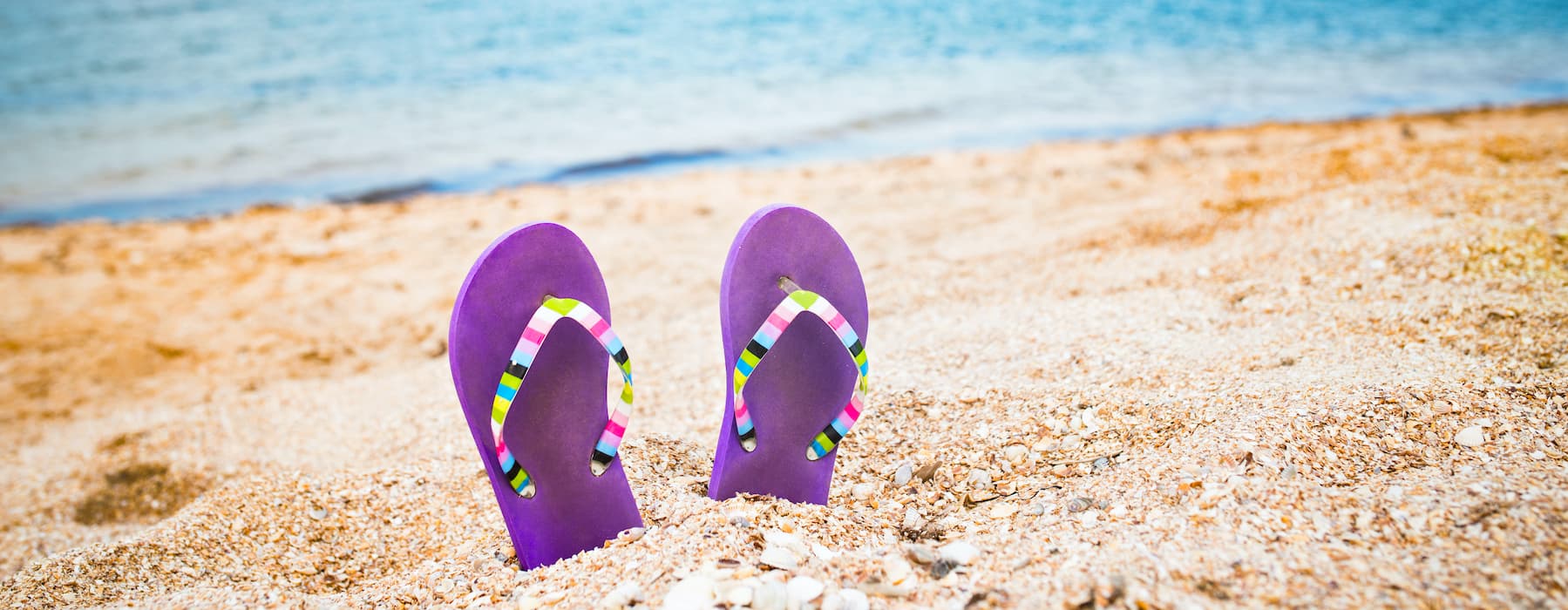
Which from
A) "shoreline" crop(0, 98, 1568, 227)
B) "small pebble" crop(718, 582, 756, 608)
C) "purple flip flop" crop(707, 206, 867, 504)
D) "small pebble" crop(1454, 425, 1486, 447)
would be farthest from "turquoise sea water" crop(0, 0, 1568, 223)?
"small pebble" crop(718, 582, 756, 608)

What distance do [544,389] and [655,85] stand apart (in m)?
9.66

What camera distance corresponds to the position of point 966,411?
239 centimetres

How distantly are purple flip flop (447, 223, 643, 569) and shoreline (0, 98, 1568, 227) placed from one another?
230 inches

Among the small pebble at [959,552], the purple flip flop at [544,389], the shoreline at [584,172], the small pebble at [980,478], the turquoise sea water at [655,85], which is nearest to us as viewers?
the small pebble at [959,552]

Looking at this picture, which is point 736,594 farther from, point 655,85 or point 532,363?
point 655,85

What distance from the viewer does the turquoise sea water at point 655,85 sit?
26.6ft

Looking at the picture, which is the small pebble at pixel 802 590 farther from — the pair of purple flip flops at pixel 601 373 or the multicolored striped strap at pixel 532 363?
the multicolored striped strap at pixel 532 363

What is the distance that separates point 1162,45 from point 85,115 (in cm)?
1455

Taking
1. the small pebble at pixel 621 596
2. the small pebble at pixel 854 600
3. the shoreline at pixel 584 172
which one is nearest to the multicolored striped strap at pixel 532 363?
the small pebble at pixel 621 596

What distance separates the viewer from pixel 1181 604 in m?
1.33

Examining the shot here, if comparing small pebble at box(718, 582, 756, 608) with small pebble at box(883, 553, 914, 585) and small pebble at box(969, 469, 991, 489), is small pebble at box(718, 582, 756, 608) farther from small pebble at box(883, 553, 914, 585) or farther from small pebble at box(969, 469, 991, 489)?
small pebble at box(969, 469, 991, 489)

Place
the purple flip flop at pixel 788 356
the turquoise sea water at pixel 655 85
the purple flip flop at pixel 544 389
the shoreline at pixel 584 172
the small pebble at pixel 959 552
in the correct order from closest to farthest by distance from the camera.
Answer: the small pebble at pixel 959 552 < the purple flip flop at pixel 544 389 < the purple flip flop at pixel 788 356 < the shoreline at pixel 584 172 < the turquoise sea water at pixel 655 85

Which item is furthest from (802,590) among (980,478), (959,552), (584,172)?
(584,172)

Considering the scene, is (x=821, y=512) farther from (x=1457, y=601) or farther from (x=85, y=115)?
(x=85, y=115)
